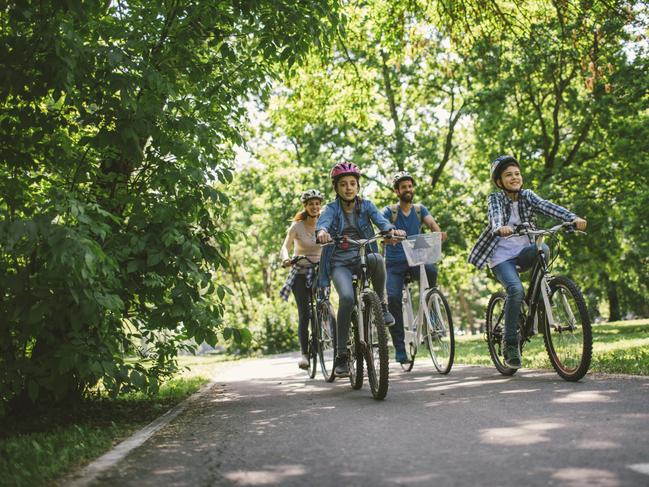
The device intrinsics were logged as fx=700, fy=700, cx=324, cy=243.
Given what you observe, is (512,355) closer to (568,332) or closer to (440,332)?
(568,332)

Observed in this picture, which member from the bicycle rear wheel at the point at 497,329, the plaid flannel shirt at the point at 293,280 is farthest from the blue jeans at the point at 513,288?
the plaid flannel shirt at the point at 293,280

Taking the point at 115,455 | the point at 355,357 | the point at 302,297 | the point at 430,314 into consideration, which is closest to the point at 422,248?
the point at 430,314

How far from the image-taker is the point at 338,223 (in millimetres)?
7121

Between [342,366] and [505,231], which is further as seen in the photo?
[342,366]

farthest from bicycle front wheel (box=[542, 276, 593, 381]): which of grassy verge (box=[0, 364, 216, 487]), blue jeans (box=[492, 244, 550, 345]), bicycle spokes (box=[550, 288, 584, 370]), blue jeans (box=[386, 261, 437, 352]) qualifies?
grassy verge (box=[0, 364, 216, 487])

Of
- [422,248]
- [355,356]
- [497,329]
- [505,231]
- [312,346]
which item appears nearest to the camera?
[505,231]

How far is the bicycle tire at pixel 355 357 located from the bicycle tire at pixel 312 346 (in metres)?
1.37

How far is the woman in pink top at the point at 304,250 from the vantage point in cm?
872

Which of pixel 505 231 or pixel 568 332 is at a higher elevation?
pixel 505 231

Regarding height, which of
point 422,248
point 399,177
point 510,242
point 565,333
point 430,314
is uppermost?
point 399,177

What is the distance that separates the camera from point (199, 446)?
15.0 ft

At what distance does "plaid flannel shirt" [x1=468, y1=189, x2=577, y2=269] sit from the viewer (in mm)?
6945

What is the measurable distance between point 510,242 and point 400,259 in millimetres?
1900

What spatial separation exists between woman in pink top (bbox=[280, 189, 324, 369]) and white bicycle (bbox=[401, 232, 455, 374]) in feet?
4.23
